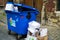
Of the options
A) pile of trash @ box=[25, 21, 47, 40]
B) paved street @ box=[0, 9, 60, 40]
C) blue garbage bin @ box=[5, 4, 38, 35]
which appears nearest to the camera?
pile of trash @ box=[25, 21, 47, 40]

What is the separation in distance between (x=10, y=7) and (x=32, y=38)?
1.40m

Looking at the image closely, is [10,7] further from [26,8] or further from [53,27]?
[53,27]

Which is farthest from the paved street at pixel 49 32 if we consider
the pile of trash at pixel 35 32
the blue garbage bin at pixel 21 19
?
the pile of trash at pixel 35 32

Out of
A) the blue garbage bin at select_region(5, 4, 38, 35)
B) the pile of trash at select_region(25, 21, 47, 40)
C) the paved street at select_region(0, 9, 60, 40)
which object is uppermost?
the blue garbage bin at select_region(5, 4, 38, 35)

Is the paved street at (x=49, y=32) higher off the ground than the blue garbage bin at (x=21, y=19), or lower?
lower

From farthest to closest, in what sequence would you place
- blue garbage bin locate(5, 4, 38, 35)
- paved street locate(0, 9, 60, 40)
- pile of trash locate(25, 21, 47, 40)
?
paved street locate(0, 9, 60, 40) < blue garbage bin locate(5, 4, 38, 35) < pile of trash locate(25, 21, 47, 40)

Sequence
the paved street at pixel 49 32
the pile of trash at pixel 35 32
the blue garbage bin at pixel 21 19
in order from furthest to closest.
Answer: the paved street at pixel 49 32, the blue garbage bin at pixel 21 19, the pile of trash at pixel 35 32

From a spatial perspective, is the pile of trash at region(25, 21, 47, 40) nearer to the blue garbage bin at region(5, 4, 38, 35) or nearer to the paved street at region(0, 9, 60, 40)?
the blue garbage bin at region(5, 4, 38, 35)

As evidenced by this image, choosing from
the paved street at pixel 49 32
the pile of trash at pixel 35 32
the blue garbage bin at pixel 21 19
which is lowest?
the paved street at pixel 49 32

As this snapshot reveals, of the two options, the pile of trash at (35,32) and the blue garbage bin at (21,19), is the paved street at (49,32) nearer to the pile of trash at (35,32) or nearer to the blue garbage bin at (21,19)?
the blue garbage bin at (21,19)

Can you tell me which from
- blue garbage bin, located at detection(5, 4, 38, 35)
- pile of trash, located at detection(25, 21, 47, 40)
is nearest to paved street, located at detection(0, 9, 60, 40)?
blue garbage bin, located at detection(5, 4, 38, 35)

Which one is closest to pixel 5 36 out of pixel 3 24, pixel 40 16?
pixel 3 24

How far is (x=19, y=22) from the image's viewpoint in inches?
272

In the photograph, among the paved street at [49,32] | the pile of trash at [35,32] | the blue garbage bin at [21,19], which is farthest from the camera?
the paved street at [49,32]
